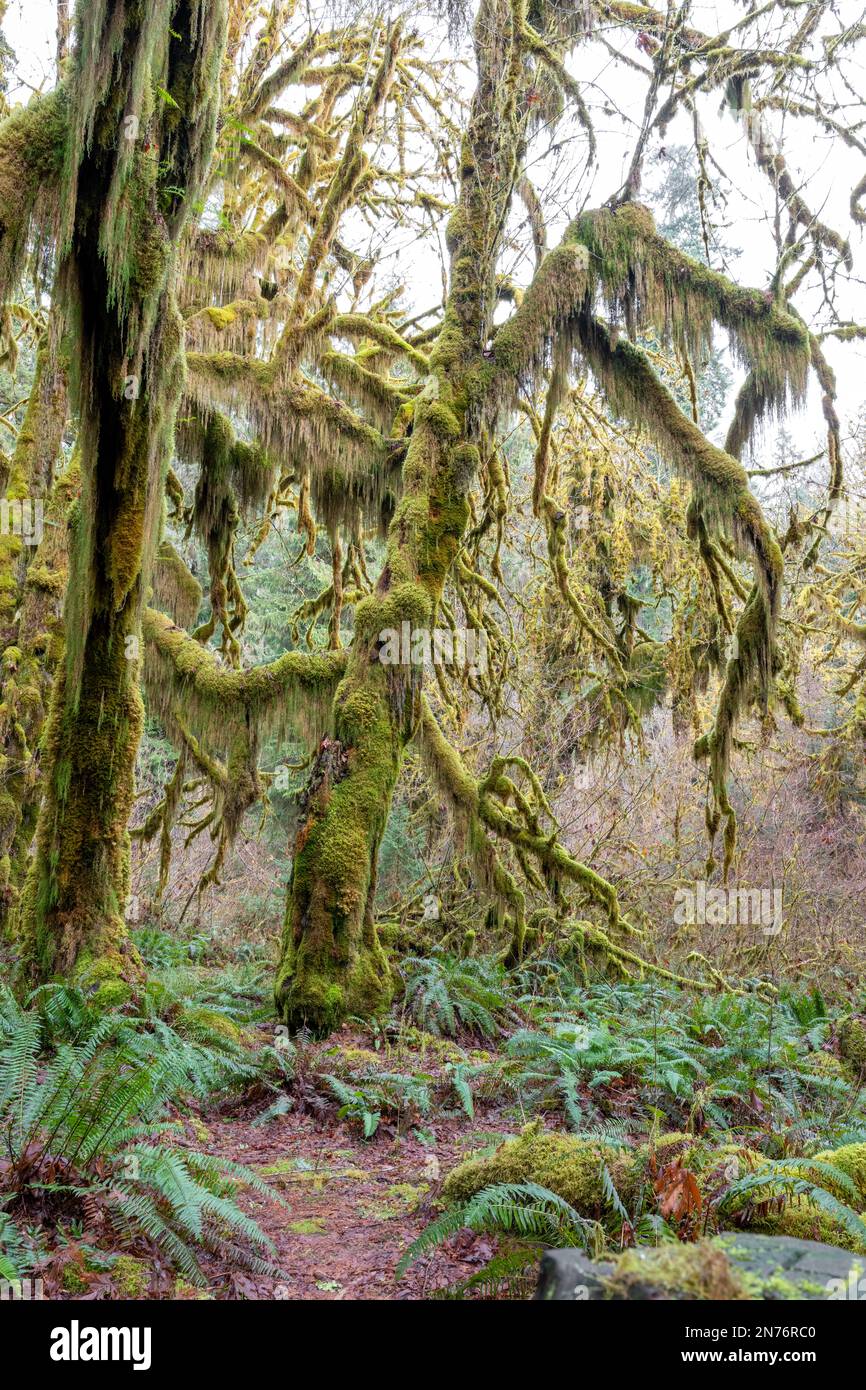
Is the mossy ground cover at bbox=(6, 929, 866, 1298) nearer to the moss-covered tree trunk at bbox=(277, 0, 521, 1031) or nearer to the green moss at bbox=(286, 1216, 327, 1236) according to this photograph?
the green moss at bbox=(286, 1216, 327, 1236)

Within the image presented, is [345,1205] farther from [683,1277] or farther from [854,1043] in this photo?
[854,1043]

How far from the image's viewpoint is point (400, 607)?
716 cm

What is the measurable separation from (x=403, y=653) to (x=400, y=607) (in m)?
0.35

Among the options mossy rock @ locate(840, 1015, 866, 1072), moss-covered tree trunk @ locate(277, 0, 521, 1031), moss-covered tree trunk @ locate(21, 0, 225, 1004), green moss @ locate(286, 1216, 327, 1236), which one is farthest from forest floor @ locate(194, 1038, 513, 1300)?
mossy rock @ locate(840, 1015, 866, 1072)

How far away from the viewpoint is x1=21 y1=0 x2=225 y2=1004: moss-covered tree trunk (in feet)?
15.3

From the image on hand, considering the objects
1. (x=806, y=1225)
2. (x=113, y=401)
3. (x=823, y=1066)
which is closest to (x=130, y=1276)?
(x=806, y=1225)

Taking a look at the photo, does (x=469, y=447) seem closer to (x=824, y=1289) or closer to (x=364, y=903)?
(x=364, y=903)

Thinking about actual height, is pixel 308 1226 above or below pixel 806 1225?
below

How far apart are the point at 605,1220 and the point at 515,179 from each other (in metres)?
7.52

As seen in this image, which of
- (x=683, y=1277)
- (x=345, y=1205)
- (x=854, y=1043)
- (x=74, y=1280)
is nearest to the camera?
(x=683, y=1277)

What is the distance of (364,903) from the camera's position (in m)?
6.91

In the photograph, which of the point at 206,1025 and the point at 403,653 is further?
the point at 403,653

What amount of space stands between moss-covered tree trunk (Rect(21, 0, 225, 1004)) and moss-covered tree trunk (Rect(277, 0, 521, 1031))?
1.27 m
